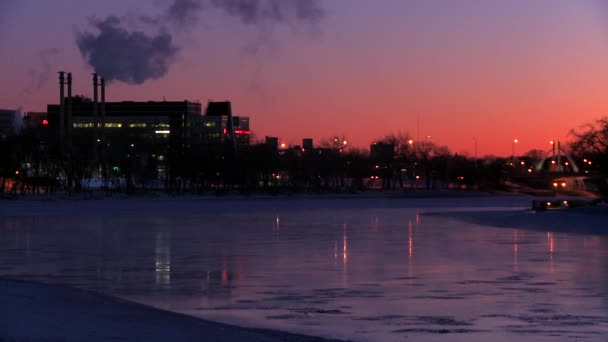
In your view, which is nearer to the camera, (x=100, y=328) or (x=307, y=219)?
(x=100, y=328)

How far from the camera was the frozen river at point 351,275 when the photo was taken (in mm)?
14406

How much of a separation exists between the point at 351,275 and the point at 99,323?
8.67 m

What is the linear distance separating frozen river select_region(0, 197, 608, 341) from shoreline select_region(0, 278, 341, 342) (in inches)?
32.4

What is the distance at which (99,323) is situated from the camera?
1287 cm

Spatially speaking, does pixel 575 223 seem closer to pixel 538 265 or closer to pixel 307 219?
pixel 307 219

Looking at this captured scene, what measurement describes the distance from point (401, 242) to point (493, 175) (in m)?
116

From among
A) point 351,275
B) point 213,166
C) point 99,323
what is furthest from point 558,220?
point 213,166

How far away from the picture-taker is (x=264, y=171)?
380 ft

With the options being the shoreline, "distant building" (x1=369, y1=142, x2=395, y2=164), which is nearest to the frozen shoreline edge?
the shoreline

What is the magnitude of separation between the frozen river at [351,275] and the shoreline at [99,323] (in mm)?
823

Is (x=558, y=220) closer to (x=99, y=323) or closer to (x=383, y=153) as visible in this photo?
(x=99, y=323)

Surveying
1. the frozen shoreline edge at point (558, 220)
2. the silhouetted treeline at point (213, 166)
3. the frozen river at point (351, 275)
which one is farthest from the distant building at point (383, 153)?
the frozen river at point (351, 275)

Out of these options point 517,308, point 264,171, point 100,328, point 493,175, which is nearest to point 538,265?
point 517,308

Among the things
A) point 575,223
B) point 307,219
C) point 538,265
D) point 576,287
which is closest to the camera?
point 576,287
